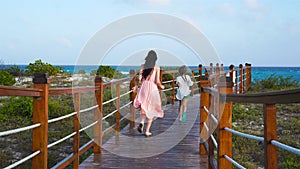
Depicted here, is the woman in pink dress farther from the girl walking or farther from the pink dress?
the girl walking

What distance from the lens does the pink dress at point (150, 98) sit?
605 cm

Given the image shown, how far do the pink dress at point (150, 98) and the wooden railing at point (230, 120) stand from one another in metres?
1.09

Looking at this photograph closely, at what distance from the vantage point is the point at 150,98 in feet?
19.9

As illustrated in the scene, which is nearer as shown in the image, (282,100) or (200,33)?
(282,100)

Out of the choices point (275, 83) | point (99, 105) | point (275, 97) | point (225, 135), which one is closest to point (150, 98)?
point (99, 105)

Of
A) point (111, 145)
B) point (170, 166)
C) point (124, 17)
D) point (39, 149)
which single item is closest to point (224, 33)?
point (124, 17)

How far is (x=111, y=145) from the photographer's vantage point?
17.6 ft

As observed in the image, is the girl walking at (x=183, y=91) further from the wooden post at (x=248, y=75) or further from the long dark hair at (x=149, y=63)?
the wooden post at (x=248, y=75)

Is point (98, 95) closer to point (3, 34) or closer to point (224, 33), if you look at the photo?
point (224, 33)

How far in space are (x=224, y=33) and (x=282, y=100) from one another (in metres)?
9.14

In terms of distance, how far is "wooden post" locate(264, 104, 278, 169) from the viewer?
189 cm

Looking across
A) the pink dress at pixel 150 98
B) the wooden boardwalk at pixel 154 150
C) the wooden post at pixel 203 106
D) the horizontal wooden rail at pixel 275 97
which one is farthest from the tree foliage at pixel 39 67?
the horizontal wooden rail at pixel 275 97

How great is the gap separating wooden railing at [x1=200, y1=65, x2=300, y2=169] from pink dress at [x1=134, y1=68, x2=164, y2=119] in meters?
1.09

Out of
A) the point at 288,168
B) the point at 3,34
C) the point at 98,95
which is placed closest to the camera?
the point at 98,95
